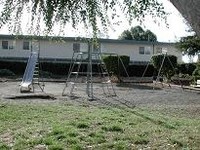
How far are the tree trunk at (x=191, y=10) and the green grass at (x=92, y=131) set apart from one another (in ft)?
11.3

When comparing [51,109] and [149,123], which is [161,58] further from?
[149,123]

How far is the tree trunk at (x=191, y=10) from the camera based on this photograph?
193 inches

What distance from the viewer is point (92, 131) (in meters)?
9.59

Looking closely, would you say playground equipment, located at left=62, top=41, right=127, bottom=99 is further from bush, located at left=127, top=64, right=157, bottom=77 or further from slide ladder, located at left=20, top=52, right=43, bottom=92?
bush, located at left=127, top=64, right=157, bottom=77

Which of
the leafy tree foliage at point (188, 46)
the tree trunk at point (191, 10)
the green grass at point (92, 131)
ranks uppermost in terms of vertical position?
the leafy tree foliage at point (188, 46)

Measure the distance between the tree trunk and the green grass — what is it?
3.44 m

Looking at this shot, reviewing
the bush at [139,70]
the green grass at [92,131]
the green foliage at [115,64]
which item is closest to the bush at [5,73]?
the bush at [139,70]

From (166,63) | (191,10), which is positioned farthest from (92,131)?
(166,63)

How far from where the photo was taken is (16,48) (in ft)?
168

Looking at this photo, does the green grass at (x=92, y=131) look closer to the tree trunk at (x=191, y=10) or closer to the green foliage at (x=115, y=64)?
the tree trunk at (x=191, y=10)

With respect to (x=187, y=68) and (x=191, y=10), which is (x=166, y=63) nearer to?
(x=187, y=68)

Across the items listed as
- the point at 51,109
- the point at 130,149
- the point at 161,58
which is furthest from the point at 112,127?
the point at 161,58

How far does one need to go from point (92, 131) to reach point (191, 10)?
5.07 m

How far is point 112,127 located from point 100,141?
1398 mm
